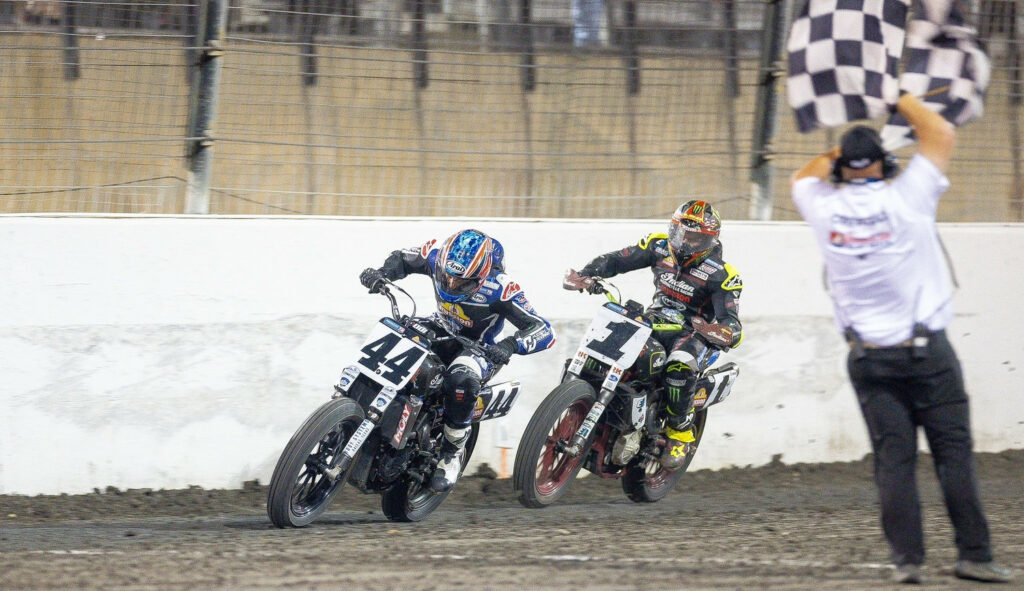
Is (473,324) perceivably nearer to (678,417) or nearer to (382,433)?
(382,433)

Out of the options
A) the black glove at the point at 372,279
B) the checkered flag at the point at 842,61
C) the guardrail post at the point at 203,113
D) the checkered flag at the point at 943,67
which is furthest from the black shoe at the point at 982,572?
the guardrail post at the point at 203,113

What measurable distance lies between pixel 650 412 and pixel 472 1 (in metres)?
3.13

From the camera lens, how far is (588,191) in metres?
8.90

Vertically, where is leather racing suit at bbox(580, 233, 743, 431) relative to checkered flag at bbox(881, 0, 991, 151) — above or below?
below

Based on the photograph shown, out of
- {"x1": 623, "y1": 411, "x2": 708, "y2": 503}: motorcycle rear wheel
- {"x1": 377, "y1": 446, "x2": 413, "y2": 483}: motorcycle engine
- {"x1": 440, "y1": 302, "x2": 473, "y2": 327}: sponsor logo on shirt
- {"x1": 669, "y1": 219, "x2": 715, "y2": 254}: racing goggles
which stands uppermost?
{"x1": 669, "y1": 219, "x2": 715, "y2": 254}: racing goggles

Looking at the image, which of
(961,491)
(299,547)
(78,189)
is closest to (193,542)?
(299,547)

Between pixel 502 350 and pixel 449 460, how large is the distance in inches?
30.4

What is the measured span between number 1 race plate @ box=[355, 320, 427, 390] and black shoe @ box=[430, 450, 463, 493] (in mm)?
748

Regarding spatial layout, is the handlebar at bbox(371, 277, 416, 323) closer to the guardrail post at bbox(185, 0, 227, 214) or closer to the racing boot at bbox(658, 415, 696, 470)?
the guardrail post at bbox(185, 0, 227, 214)

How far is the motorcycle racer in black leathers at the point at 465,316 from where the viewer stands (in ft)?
21.7

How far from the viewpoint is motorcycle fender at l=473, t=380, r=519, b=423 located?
6816 millimetres

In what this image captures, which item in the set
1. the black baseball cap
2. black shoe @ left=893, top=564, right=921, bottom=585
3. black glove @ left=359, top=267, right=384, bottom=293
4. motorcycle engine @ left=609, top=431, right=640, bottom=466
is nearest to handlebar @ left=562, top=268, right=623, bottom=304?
motorcycle engine @ left=609, top=431, right=640, bottom=466

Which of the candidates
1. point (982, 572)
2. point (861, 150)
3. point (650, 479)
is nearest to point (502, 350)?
point (650, 479)

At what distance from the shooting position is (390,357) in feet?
20.7
